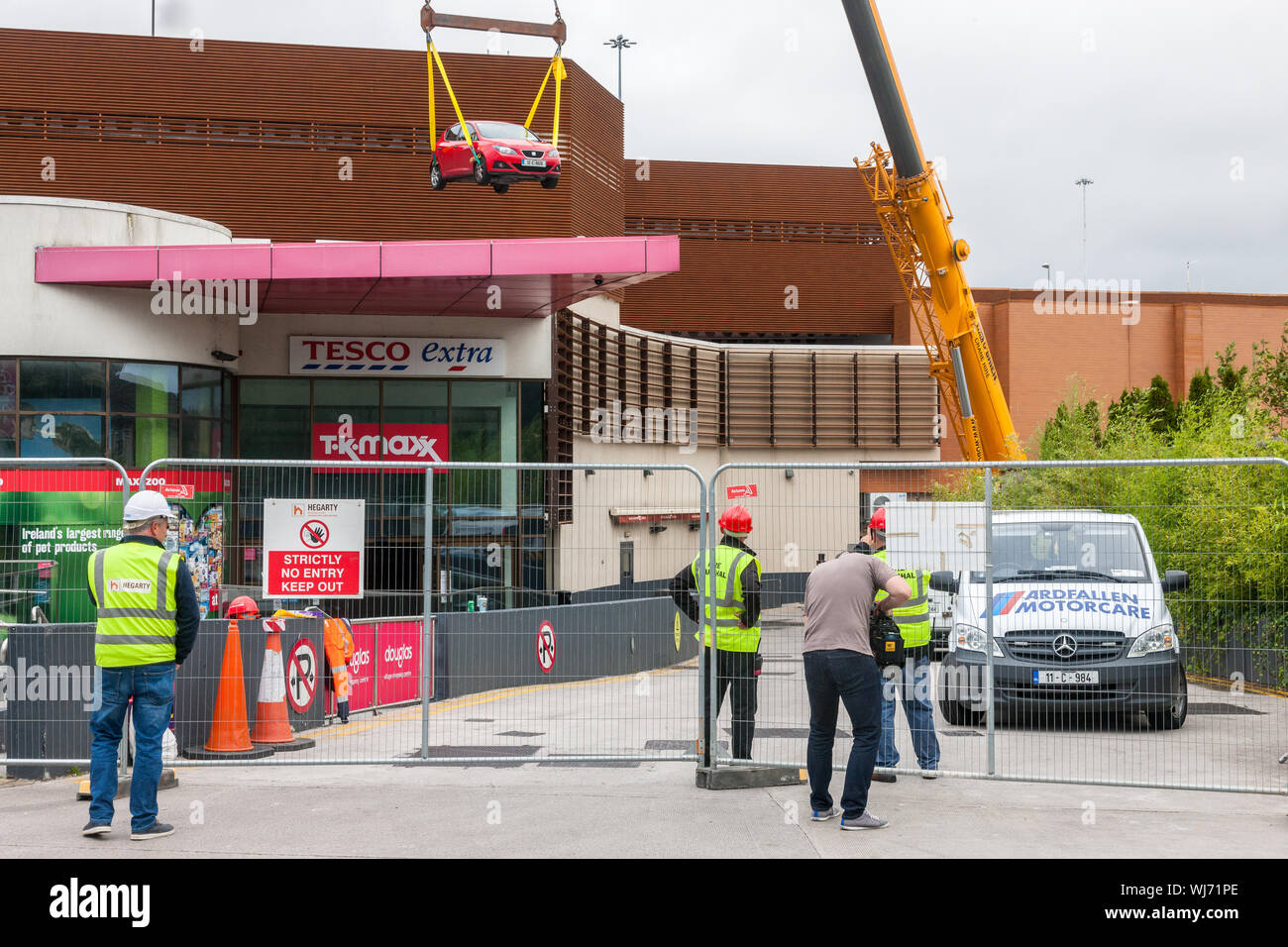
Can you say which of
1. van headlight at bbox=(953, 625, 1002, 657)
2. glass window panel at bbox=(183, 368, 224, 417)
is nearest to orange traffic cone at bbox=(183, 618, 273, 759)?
van headlight at bbox=(953, 625, 1002, 657)

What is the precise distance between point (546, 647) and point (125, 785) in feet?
9.95

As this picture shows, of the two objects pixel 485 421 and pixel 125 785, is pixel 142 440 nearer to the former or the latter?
pixel 485 421

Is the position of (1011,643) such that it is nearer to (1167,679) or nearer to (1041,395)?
(1167,679)

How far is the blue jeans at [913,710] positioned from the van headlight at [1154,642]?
6.05ft

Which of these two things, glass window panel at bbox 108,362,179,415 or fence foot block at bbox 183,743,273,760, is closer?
fence foot block at bbox 183,743,273,760

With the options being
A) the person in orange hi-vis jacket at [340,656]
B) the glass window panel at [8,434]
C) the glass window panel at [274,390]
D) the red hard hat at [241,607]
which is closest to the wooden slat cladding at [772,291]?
the glass window panel at [274,390]

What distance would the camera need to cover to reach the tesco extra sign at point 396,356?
22.0 meters

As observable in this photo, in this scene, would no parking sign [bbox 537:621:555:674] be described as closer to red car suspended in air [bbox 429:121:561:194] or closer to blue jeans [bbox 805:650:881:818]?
blue jeans [bbox 805:650:881:818]

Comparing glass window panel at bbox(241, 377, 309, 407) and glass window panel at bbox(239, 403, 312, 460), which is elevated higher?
glass window panel at bbox(241, 377, 309, 407)

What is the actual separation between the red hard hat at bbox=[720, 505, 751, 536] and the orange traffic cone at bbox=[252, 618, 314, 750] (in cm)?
436

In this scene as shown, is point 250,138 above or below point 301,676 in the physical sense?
above

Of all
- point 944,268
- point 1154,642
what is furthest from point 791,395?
point 1154,642

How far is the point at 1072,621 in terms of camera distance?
9.69m

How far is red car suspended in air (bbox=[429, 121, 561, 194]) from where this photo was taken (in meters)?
23.3
